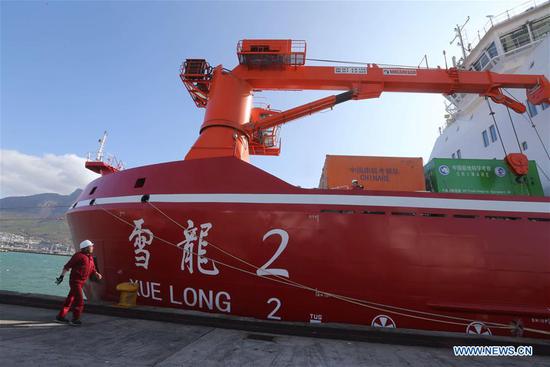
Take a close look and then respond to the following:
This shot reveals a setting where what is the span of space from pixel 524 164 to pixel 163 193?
9.19 metres

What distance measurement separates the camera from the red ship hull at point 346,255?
5574mm

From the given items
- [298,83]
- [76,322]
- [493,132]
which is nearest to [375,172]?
[298,83]

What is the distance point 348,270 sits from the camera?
5.69 m

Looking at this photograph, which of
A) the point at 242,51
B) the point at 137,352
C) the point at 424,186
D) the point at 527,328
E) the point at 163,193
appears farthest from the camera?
the point at 242,51

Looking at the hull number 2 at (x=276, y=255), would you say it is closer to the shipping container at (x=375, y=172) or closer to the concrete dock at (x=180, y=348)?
the concrete dock at (x=180, y=348)

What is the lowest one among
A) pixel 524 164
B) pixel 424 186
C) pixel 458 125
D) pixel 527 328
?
pixel 527 328

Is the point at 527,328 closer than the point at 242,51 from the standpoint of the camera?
Yes

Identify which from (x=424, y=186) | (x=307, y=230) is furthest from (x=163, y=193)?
(x=424, y=186)

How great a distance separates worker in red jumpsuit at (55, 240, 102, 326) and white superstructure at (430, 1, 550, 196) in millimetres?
12029

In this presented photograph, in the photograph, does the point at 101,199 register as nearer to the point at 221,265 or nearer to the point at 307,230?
the point at 221,265

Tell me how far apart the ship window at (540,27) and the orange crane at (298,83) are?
7507mm

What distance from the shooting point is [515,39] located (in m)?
13.4

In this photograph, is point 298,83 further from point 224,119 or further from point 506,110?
point 506,110

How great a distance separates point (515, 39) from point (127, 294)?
62.8 ft
